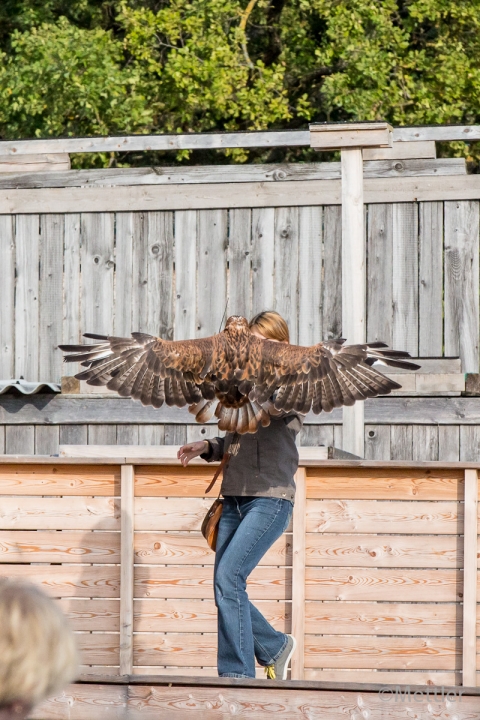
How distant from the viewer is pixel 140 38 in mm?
14461

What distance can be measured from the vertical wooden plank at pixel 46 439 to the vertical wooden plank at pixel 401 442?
2.51 metres

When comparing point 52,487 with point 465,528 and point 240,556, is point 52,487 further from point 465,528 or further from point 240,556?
point 465,528

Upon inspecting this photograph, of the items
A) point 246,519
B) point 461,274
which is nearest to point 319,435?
point 461,274

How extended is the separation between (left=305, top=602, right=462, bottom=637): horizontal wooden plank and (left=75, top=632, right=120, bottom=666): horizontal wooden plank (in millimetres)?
1057

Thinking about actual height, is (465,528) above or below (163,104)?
below

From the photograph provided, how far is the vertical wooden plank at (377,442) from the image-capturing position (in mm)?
8766

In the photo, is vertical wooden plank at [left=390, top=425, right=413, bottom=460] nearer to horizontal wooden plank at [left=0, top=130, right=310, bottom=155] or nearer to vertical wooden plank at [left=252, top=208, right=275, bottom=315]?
vertical wooden plank at [left=252, top=208, right=275, bottom=315]

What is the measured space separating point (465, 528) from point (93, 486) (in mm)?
2057

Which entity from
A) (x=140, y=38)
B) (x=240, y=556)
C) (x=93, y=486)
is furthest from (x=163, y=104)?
(x=240, y=556)

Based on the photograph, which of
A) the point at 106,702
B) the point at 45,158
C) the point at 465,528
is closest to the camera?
the point at 106,702

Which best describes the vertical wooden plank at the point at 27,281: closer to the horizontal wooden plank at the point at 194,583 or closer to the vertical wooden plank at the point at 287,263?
the vertical wooden plank at the point at 287,263

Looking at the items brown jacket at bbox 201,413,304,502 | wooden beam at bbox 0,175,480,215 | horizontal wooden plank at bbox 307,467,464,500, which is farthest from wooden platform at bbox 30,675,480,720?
wooden beam at bbox 0,175,480,215

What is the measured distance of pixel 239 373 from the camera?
5.77 m

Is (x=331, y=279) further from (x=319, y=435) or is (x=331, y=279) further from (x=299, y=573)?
(x=299, y=573)
